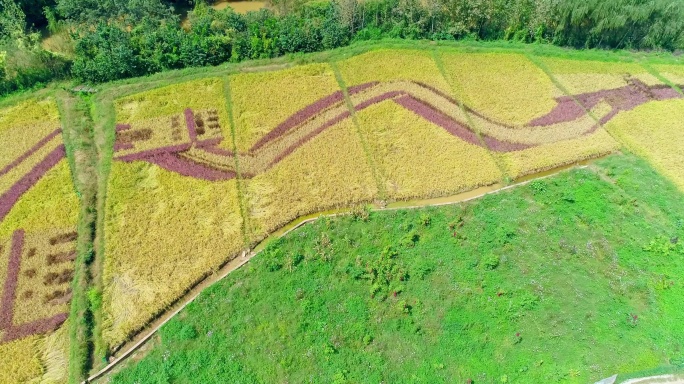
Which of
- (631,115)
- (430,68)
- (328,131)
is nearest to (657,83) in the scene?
(631,115)

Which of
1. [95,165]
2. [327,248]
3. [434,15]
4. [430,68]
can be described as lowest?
[327,248]

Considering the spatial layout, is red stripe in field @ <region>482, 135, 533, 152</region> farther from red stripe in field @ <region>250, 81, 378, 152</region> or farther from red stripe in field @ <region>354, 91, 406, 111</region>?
red stripe in field @ <region>250, 81, 378, 152</region>

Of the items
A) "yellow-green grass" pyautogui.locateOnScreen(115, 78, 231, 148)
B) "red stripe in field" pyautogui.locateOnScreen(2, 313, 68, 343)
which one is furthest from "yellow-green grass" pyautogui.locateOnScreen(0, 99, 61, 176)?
"red stripe in field" pyautogui.locateOnScreen(2, 313, 68, 343)

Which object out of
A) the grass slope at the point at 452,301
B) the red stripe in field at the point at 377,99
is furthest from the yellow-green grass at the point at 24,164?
the red stripe in field at the point at 377,99

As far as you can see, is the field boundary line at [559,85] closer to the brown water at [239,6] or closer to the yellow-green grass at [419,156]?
the yellow-green grass at [419,156]

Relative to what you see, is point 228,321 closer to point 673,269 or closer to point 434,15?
point 673,269

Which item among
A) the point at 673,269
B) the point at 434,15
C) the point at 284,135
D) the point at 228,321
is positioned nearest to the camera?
the point at 228,321
